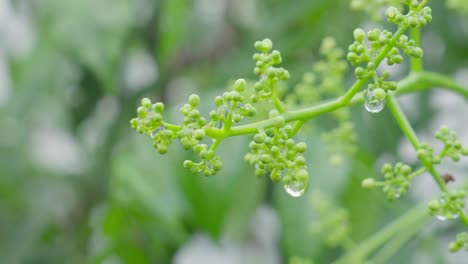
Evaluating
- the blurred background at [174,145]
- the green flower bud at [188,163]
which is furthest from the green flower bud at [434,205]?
the blurred background at [174,145]

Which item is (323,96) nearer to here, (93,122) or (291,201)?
(291,201)

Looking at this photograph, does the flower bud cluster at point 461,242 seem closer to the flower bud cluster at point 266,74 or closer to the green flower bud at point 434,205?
the green flower bud at point 434,205

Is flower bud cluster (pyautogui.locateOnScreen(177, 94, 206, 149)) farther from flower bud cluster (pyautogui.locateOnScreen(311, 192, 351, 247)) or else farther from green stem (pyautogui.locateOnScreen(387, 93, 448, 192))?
flower bud cluster (pyautogui.locateOnScreen(311, 192, 351, 247))

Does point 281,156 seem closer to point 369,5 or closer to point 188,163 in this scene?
point 188,163

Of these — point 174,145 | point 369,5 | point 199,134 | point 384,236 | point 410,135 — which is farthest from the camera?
point 174,145

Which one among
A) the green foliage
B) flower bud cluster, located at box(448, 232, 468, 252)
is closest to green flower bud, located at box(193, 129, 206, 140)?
the green foliage

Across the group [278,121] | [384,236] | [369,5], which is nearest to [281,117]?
[278,121]

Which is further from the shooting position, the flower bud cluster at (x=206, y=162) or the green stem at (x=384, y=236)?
the green stem at (x=384, y=236)
